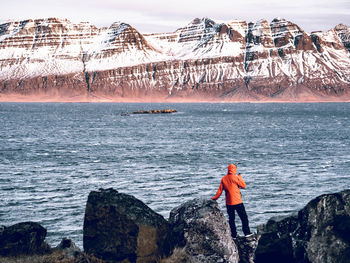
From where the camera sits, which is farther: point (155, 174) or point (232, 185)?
point (155, 174)

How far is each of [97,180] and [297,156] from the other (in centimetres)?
2383

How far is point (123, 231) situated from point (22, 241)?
2638mm

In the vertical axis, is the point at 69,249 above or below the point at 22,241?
below

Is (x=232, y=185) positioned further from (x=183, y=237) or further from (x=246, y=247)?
(x=183, y=237)

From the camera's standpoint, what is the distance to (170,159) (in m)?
49.6

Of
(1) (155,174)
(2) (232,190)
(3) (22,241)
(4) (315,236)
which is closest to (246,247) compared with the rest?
(2) (232,190)

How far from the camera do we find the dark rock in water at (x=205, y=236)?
12969mm

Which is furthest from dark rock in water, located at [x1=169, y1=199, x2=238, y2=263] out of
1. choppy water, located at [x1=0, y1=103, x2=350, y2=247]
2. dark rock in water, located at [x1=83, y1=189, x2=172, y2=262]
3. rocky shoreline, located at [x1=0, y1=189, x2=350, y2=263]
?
choppy water, located at [x1=0, y1=103, x2=350, y2=247]

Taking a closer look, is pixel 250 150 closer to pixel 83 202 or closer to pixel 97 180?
pixel 97 180

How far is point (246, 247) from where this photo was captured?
14.1 meters

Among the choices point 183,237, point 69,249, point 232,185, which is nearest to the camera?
point 183,237

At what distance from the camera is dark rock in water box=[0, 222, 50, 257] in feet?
42.6

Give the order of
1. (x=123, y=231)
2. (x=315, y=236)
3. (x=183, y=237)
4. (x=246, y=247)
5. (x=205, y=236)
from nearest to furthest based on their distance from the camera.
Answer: (x=315, y=236) < (x=123, y=231) < (x=205, y=236) < (x=183, y=237) < (x=246, y=247)

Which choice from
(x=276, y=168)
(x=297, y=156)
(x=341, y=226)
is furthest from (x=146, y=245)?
(x=297, y=156)
